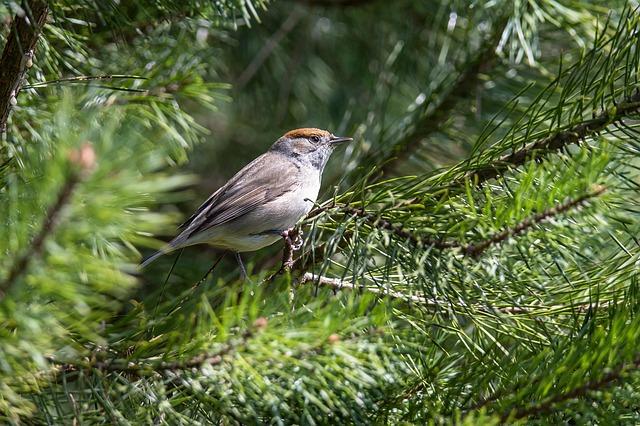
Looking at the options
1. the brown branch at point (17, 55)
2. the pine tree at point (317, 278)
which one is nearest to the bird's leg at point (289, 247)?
the pine tree at point (317, 278)

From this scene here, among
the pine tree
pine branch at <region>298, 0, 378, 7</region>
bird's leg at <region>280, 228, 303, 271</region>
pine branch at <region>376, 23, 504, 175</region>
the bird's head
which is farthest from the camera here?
pine branch at <region>298, 0, 378, 7</region>

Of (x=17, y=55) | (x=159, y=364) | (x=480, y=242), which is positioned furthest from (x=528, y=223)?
(x=17, y=55)

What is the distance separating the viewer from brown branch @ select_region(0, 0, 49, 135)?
183 cm

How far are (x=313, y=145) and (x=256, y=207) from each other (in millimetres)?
765

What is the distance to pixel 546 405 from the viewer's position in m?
1.58

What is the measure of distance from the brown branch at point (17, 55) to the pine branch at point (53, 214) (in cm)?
73

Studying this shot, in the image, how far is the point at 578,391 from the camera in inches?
61.3

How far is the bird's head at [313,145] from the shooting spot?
4167 millimetres

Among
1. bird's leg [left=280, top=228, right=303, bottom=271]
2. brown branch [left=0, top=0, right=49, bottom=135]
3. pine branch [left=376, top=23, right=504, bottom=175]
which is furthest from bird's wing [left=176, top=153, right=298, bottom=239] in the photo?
brown branch [left=0, top=0, right=49, bottom=135]

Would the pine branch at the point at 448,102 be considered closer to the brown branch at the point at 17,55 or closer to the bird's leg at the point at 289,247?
the bird's leg at the point at 289,247

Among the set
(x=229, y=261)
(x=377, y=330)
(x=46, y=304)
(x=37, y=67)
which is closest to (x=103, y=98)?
(x=37, y=67)

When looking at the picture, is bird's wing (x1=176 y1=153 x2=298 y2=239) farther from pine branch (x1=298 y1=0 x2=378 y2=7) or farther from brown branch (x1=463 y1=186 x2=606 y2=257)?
brown branch (x1=463 y1=186 x2=606 y2=257)

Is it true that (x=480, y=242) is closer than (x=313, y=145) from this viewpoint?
Yes

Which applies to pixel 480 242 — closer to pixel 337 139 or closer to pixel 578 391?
pixel 578 391
